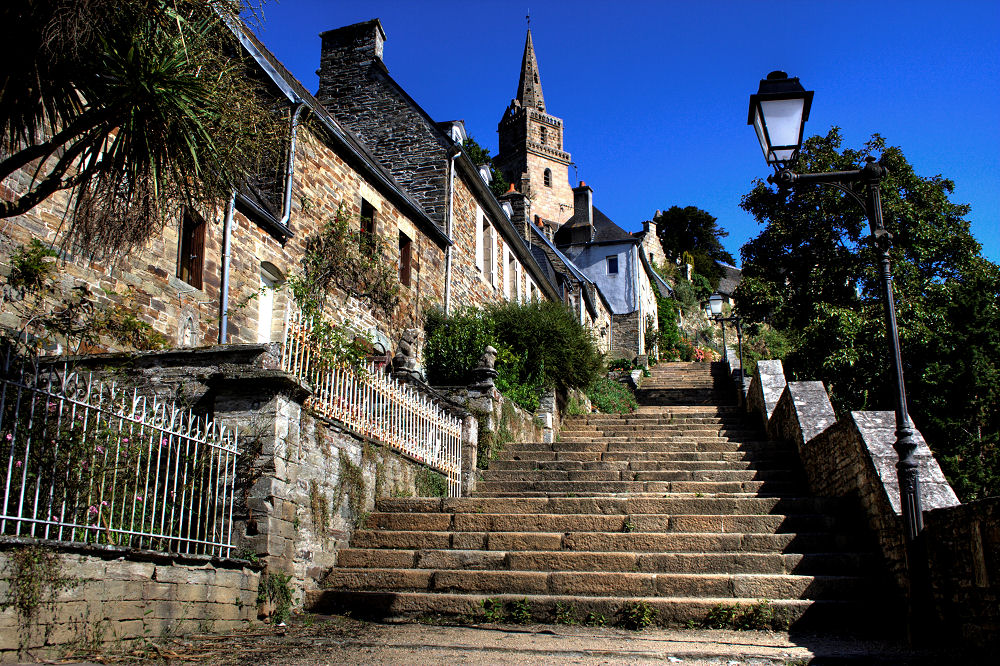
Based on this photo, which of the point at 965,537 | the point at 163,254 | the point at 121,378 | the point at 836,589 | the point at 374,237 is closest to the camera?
the point at 965,537

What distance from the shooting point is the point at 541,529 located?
7996 mm

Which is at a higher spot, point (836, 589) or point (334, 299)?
point (334, 299)

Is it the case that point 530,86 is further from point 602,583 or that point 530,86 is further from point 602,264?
point 602,583

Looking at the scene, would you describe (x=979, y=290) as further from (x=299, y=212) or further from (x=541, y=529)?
(x=299, y=212)

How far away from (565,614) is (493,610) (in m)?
0.58

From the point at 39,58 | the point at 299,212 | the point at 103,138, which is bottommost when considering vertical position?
the point at 103,138

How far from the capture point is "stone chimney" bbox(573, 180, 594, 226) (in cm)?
4191

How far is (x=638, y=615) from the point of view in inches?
245

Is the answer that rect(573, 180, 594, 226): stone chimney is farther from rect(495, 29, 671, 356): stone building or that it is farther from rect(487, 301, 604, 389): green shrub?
rect(487, 301, 604, 389): green shrub

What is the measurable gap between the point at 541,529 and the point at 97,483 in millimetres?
4291

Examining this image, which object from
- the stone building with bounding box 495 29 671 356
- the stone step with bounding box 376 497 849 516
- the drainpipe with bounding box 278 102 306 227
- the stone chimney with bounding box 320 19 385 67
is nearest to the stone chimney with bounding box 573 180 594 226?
the stone building with bounding box 495 29 671 356

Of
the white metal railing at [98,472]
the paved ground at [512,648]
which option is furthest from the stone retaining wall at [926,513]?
the white metal railing at [98,472]

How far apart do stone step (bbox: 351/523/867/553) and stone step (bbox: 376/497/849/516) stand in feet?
1.68

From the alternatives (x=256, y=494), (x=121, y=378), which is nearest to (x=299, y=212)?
(x=121, y=378)
